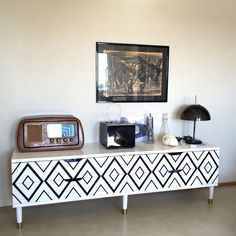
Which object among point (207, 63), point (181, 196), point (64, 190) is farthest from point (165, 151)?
point (207, 63)

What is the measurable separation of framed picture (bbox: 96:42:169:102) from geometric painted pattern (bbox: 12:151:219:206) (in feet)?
2.39

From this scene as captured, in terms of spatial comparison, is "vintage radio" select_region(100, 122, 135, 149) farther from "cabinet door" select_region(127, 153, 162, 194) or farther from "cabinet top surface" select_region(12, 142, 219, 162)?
"cabinet door" select_region(127, 153, 162, 194)

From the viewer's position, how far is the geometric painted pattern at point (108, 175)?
2447 millimetres

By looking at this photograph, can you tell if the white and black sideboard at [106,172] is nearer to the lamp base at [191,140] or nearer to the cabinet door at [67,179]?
the cabinet door at [67,179]

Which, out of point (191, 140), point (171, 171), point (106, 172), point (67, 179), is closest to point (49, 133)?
point (67, 179)

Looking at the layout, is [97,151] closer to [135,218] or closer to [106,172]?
[106,172]

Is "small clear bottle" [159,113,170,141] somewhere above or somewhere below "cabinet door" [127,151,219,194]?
above

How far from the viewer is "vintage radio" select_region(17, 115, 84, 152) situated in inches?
103

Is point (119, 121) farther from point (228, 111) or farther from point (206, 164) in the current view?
point (228, 111)

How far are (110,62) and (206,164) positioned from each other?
1460 mm

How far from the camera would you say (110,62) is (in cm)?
301

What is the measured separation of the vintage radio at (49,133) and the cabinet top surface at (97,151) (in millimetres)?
70

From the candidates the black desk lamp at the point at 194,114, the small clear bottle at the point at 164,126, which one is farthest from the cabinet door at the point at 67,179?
the black desk lamp at the point at 194,114

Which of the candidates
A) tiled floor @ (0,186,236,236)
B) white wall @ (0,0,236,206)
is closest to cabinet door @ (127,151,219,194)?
tiled floor @ (0,186,236,236)
